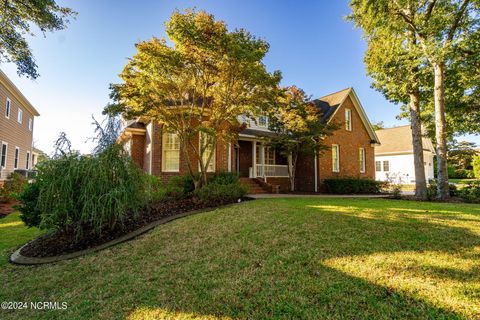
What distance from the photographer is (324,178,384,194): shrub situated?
1497cm

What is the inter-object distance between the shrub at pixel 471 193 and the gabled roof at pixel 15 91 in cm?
2540

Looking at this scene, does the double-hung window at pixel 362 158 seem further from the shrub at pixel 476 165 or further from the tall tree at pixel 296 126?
the shrub at pixel 476 165

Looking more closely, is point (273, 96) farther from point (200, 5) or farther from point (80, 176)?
point (80, 176)

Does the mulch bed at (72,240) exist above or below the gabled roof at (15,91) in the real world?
below

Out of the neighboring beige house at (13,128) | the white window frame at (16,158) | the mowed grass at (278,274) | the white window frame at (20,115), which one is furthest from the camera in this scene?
the white window frame at (20,115)

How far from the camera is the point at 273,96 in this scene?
950 cm

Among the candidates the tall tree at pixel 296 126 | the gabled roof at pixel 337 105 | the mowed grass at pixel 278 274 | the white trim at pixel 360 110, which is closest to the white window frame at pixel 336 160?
A: the gabled roof at pixel 337 105

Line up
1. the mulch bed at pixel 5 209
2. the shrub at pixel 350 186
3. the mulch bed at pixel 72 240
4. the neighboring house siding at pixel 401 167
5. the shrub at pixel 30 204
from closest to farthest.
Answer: the mulch bed at pixel 72 240, the shrub at pixel 30 204, the mulch bed at pixel 5 209, the shrub at pixel 350 186, the neighboring house siding at pixel 401 167

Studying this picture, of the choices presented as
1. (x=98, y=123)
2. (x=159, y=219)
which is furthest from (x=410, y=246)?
(x=98, y=123)

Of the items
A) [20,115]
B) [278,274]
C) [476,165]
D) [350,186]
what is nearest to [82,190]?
[278,274]

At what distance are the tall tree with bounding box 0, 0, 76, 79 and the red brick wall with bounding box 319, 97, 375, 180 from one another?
52.8 ft

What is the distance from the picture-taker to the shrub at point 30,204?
5723 millimetres

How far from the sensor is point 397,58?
1100 cm

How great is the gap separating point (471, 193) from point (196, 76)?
13064 mm
